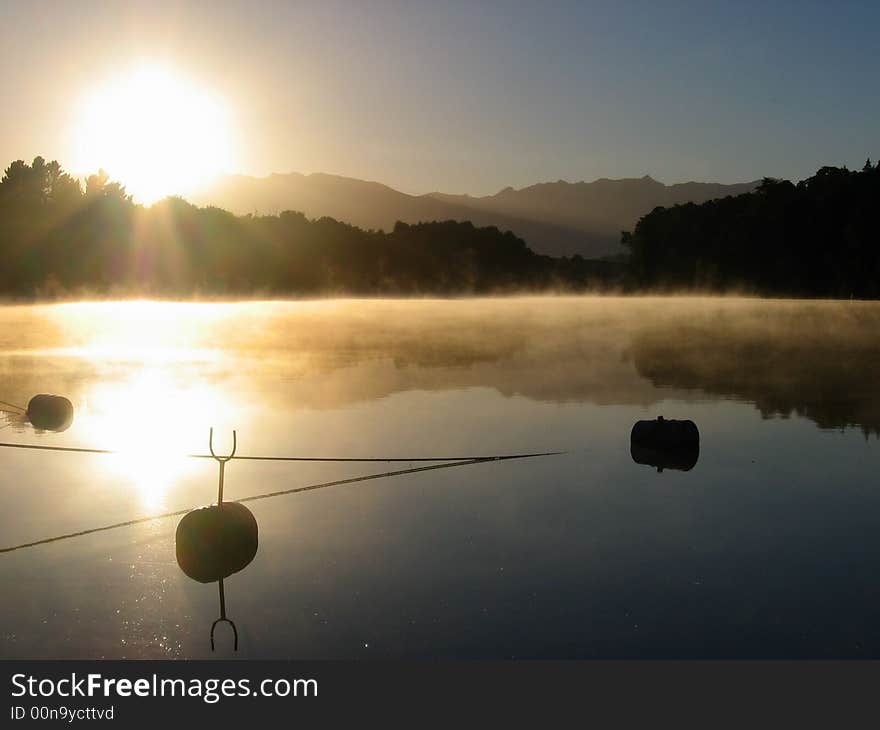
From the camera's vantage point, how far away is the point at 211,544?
1576 centimetres

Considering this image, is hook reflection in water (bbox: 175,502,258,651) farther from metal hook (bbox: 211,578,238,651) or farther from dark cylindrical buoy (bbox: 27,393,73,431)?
dark cylindrical buoy (bbox: 27,393,73,431)

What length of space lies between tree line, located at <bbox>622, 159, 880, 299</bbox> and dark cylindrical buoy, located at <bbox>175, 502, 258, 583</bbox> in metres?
148

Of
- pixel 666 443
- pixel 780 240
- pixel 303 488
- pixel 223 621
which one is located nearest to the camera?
pixel 223 621

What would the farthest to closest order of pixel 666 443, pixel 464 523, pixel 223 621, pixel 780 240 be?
pixel 780 240
pixel 666 443
pixel 464 523
pixel 223 621

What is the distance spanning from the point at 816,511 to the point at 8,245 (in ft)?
531

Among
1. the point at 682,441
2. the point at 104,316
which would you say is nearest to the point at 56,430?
the point at 682,441

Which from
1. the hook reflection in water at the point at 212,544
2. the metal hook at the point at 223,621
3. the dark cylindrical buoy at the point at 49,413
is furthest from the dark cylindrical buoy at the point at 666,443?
the dark cylindrical buoy at the point at 49,413

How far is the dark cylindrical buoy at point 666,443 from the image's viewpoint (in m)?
25.6

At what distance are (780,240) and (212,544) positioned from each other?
159263 mm

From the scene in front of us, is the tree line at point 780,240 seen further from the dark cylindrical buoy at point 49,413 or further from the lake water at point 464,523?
the dark cylindrical buoy at point 49,413

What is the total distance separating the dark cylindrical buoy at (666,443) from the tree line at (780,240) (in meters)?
134

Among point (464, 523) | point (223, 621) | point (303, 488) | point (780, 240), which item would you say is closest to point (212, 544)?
point (223, 621)

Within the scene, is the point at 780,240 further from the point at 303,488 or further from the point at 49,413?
the point at 303,488

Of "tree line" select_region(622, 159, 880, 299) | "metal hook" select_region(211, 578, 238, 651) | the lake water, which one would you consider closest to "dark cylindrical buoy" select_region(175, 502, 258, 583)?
the lake water
